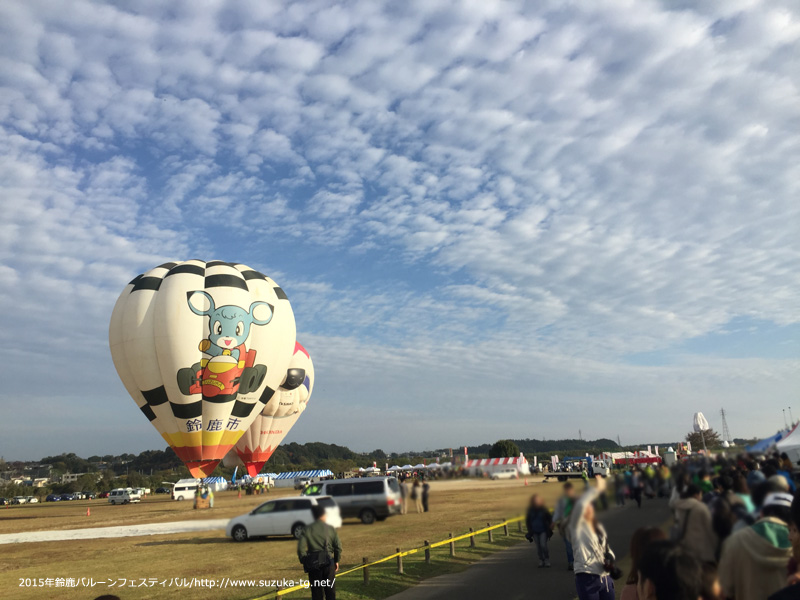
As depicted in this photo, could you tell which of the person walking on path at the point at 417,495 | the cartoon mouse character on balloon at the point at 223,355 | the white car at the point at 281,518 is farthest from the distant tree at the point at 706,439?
the cartoon mouse character on balloon at the point at 223,355

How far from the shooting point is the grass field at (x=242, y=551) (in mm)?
5609

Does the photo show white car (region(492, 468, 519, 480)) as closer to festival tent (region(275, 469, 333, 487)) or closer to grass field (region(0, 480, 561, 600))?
grass field (region(0, 480, 561, 600))

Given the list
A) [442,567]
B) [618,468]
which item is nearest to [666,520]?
[618,468]

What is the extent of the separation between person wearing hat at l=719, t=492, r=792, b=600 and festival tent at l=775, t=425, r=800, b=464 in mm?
2022

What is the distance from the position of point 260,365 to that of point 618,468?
84.0 ft

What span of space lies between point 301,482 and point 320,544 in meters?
0.83

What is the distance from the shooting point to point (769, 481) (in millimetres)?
4094

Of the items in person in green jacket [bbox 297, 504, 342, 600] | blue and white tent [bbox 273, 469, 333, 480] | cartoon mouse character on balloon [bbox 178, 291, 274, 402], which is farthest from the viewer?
cartoon mouse character on balloon [bbox 178, 291, 274, 402]

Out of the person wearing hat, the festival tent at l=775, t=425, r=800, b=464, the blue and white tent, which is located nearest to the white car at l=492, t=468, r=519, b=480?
the person wearing hat

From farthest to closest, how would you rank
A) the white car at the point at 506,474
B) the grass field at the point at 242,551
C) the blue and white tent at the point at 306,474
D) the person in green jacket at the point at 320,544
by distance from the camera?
1. the blue and white tent at the point at 306,474
2. the person in green jacket at the point at 320,544
3. the grass field at the point at 242,551
4. the white car at the point at 506,474

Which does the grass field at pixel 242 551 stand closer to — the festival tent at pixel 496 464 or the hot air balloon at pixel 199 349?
the festival tent at pixel 496 464

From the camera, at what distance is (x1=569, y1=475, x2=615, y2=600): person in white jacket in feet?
10.9

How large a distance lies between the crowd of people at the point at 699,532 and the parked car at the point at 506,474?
0.35 m

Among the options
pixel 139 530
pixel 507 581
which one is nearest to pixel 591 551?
pixel 139 530
